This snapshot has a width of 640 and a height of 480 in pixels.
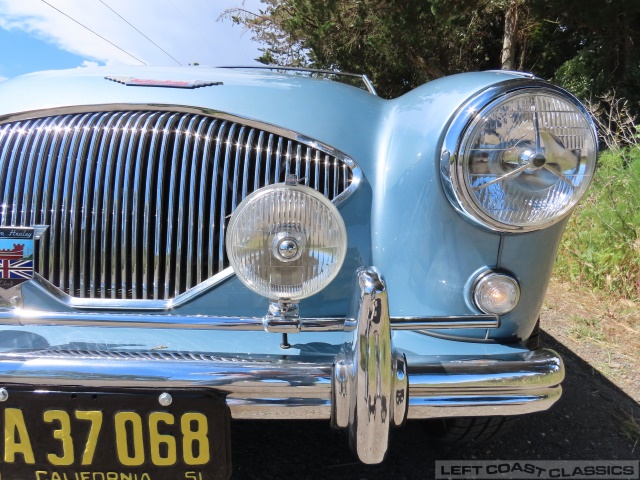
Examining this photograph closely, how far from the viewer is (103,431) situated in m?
1.12

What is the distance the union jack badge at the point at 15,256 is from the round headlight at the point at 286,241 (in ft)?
1.91

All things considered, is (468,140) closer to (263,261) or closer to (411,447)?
(263,261)

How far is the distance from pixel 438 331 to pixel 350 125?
0.67 meters

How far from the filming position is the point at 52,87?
1716 millimetres

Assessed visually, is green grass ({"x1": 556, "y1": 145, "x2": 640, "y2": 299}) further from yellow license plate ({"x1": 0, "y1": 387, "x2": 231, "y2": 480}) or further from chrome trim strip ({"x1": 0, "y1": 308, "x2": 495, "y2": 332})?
yellow license plate ({"x1": 0, "y1": 387, "x2": 231, "y2": 480})

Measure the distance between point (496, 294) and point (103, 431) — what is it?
39.0 inches

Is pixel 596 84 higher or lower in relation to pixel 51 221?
higher

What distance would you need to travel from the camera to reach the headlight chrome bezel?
4.33 ft

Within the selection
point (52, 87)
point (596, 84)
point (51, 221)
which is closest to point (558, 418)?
point (51, 221)

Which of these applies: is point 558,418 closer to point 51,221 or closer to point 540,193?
point 540,193

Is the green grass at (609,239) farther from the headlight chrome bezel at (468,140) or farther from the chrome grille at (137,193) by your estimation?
the chrome grille at (137,193)

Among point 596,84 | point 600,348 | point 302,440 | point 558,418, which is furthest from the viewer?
point 596,84

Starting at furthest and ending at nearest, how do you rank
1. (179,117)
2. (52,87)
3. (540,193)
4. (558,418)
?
(558,418) → (52,87) → (179,117) → (540,193)

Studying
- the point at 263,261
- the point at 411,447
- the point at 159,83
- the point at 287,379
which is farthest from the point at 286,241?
the point at 411,447
